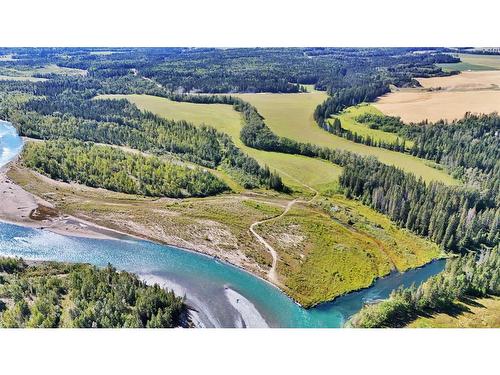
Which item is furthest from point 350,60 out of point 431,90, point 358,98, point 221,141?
point 221,141

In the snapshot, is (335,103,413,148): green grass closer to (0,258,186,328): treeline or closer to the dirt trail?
the dirt trail

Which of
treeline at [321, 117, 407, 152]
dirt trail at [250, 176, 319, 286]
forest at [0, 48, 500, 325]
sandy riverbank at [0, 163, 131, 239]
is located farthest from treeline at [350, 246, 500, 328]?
sandy riverbank at [0, 163, 131, 239]

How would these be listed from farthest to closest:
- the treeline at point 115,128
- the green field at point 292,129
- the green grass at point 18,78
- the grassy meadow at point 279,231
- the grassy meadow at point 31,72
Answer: the treeline at point 115,128 → the green grass at point 18,78 → the grassy meadow at point 31,72 → the green field at point 292,129 → the grassy meadow at point 279,231

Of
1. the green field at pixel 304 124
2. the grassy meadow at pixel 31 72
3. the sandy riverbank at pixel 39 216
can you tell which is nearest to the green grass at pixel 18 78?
the grassy meadow at pixel 31 72

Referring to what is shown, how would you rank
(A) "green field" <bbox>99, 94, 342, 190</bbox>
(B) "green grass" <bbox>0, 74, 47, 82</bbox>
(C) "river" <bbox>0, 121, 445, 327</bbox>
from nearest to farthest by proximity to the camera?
(C) "river" <bbox>0, 121, 445, 327</bbox>, (A) "green field" <bbox>99, 94, 342, 190</bbox>, (B) "green grass" <bbox>0, 74, 47, 82</bbox>

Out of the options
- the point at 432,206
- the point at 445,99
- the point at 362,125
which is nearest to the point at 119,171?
the point at 362,125

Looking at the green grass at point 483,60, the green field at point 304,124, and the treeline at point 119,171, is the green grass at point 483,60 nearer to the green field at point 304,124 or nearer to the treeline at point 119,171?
the green field at point 304,124

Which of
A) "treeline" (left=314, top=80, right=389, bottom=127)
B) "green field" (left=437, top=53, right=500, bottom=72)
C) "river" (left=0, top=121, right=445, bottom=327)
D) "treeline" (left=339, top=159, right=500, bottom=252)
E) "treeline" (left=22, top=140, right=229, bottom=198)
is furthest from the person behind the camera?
"treeline" (left=314, top=80, right=389, bottom=127)

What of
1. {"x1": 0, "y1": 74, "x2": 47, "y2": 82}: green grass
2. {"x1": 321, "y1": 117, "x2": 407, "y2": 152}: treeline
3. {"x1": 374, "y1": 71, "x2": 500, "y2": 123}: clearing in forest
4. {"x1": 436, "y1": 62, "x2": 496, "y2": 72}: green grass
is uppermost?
{"x1": 436, "y1": 62, "x2": 496, "y2": 72}: green grass

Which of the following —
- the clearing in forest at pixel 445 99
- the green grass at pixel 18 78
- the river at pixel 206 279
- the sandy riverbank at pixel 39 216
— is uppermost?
the green grass at pixel 18 78
